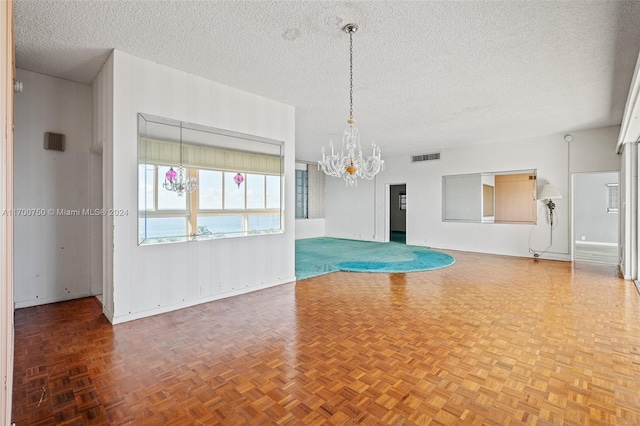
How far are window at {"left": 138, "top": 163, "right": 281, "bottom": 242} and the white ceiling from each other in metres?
1.30

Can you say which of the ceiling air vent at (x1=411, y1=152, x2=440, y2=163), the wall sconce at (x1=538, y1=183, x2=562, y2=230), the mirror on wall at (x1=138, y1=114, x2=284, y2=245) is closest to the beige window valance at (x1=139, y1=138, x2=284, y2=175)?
the mirror on wall at (x1=138, y1=114, x2=284, y2=245)

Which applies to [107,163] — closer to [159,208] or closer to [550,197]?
[159,208]

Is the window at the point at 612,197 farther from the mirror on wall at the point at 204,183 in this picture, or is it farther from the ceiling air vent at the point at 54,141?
the ceiling air vent at the point at 54,141

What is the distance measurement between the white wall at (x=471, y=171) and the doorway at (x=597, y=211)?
8.33 ft

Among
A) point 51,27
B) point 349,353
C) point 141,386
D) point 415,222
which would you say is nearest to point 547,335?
point 349,353

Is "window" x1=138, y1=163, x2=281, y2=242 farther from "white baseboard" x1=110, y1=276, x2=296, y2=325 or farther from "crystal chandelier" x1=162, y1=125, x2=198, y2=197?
"white baseboard" x1=110, y1=276, x2=296, y2=325

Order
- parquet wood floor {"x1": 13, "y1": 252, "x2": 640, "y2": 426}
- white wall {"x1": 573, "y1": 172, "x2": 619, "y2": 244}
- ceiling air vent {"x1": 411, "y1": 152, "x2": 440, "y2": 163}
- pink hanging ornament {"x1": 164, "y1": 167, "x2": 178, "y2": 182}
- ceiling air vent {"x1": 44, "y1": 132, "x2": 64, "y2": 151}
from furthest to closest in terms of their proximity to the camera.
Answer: white wall {"x1": 573, "y1": 172, "x2": 619, "y2": 244}, ceiling air vent {"x1": 411, "y1": 152, "x2": 440, "y2": 163}, ceiling air vent {"x1": 44, "y1": 132, "x2": 64, "y2": 151}, pink hanging ornament {"x1": 164, "y1": 167, "x2": 178, "y2": 182}, parquet wood floor {"x1": 13, "y1": 252, "x2": 640, "y2": 426}

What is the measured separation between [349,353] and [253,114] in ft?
11.6

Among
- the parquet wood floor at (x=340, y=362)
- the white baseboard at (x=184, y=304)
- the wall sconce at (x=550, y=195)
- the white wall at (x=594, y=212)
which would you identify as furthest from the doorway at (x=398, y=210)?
the white baseboard at (x=184, y=304)

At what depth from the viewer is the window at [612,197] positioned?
367 inches

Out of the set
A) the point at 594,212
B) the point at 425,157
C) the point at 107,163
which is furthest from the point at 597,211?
the point at 107,163

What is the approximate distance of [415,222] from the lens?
9844 mm

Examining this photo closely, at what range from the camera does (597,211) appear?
9648mm

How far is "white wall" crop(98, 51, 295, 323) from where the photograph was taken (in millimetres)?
3465
